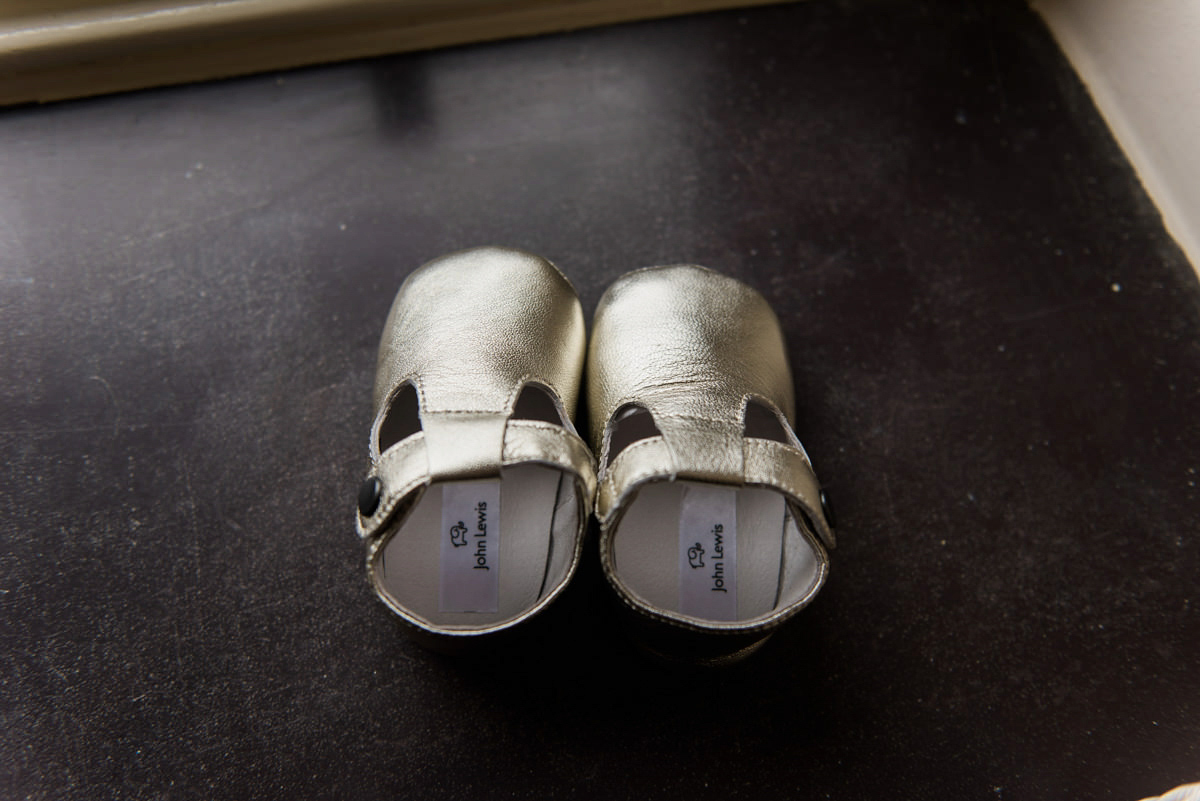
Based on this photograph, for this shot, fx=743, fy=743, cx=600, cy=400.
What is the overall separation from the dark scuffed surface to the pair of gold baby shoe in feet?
0.38

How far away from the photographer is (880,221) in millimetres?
1039

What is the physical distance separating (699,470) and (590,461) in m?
0.10

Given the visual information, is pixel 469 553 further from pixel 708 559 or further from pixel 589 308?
pixel 589 308

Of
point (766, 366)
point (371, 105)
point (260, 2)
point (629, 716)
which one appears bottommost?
point (629, 716)

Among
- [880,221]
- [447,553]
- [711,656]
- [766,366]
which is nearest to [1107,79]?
[880,221]

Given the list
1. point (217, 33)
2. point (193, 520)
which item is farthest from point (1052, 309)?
point (217, 33)

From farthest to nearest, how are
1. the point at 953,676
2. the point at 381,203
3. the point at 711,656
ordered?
the point at 381,203 < the point at 953,676 < the point at 711,656

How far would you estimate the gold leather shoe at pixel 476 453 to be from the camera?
0.63 m

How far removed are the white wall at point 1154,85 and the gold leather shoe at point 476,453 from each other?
2.81 ft

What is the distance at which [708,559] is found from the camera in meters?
0.74

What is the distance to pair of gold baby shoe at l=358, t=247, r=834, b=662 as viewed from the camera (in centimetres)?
63

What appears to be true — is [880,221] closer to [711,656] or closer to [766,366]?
[766,366]

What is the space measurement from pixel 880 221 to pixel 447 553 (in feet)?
2.43

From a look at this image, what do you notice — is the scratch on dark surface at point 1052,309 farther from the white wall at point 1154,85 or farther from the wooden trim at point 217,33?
the wooden trim at point 217,33
